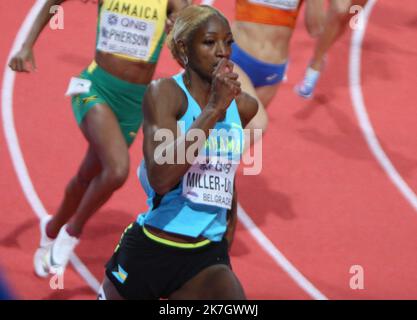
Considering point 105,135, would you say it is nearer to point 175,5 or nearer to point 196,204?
point 175,5

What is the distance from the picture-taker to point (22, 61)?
18.0 feet

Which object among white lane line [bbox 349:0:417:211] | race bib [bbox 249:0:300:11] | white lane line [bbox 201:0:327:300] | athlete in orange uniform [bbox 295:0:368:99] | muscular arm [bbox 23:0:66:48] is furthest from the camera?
athlete in orange uniform [bbox 295:0:368:99]

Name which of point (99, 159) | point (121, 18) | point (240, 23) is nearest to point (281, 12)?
point (240, 23)

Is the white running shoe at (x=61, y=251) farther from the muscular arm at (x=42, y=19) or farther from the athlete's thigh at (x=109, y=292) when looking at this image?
the athlete's thigh at (x=109, y=292)

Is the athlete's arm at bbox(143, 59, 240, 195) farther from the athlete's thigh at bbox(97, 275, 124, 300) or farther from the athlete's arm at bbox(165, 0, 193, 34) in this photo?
the athlete's arm at bbox(165, 0, 193, 34)

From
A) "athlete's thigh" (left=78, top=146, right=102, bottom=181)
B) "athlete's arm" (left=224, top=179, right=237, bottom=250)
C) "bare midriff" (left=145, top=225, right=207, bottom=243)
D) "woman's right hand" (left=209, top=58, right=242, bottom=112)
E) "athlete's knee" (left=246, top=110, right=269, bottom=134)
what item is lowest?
"athlete's thigh" (left=78, top=146, right=102, bottom=181)

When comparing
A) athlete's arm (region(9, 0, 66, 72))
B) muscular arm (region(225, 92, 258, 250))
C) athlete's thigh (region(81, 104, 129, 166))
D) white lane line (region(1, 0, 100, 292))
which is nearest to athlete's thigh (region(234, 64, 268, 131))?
athlete's thigh (region(81, 104, 129, 166))

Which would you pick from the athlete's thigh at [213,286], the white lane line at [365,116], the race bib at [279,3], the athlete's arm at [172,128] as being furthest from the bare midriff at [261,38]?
the athlete's thigh at [213,286]

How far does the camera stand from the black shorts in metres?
4.00

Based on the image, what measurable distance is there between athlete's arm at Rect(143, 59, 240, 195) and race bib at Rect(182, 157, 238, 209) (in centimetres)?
14

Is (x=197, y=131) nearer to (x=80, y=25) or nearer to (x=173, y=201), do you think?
(x=173, y=201)

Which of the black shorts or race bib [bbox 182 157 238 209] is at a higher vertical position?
race bib [bbox 182 157 238 209]

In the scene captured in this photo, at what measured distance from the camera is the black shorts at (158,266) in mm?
3998

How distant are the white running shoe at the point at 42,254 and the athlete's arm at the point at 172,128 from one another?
84.7 inches
